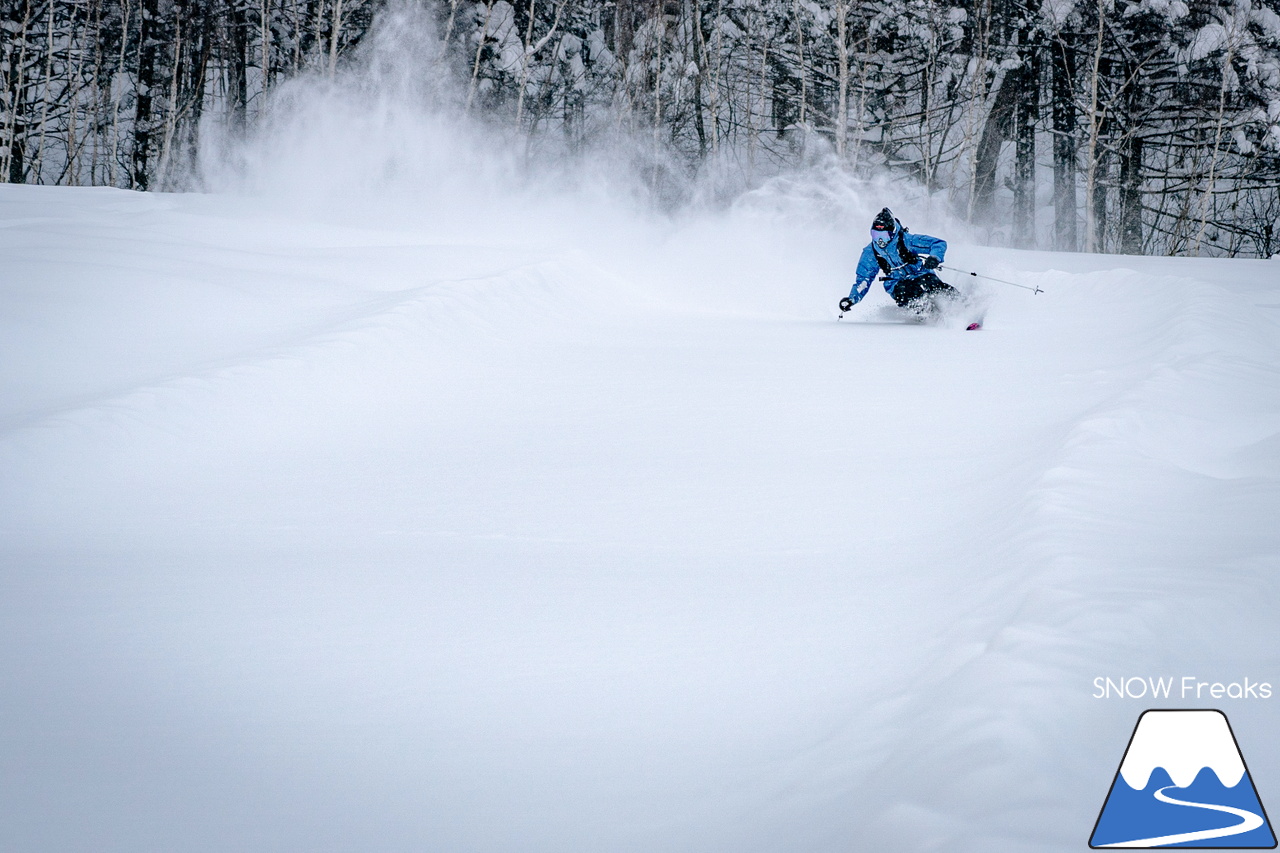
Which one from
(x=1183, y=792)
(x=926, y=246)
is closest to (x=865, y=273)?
(x=926, y=246)

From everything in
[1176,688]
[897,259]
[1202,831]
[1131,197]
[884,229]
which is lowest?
[1202,831]

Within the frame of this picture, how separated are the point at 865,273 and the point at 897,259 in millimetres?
367

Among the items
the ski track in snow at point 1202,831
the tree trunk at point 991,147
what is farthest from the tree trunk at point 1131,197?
the ski track in snow at point 1202,831

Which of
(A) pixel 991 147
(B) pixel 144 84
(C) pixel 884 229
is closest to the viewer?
(C) pixel 884 229

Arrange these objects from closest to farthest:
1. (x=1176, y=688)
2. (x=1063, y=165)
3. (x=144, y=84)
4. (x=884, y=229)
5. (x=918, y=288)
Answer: (x=1176, y=688) → (x=884, y=229) → (x=918, y=288) → (x=144, y=84) → (x=1063, y=165)

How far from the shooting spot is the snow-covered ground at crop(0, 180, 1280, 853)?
189 cm

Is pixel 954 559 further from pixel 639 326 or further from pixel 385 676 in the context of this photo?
pixel 639 326

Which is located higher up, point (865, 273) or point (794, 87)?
point (794, 87)

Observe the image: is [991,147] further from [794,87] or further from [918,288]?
[918,288]

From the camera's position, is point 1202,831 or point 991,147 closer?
point 1202,831

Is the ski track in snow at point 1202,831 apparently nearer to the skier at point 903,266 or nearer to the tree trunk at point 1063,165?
the skier at point 903,266

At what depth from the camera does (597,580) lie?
3.08m

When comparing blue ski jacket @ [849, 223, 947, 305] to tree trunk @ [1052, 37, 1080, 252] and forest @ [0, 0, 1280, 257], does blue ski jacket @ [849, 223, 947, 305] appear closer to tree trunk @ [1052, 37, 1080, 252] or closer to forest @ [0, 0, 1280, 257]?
forest @ [0, 0, 1280, 257]

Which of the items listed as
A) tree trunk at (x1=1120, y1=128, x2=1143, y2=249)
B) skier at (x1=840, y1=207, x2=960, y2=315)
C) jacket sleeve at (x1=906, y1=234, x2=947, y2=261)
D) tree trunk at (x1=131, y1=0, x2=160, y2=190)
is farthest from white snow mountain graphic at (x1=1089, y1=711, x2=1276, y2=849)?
tree trunk at (x1=131, y1=0, x2=160, y2=190)
